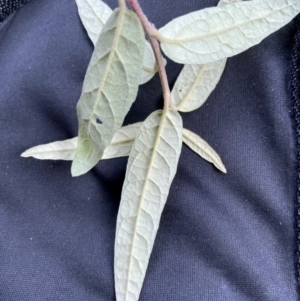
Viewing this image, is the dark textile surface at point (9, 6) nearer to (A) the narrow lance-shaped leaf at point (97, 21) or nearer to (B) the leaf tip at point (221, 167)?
(A) the narrow lance-shaped leaf at point (97, 21)

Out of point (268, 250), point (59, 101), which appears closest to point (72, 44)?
point (59, 101)

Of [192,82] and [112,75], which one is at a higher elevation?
[112,75]

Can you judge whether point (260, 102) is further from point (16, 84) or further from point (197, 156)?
point (16, 84)

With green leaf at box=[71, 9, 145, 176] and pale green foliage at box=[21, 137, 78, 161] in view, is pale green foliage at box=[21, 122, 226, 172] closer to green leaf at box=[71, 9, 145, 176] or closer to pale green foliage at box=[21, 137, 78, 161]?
Result: pale green foliage at box=[21, 137, 78, 161]

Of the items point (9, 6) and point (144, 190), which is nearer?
point (144, 190)

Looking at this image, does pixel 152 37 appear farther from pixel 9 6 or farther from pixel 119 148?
pixel 9 6

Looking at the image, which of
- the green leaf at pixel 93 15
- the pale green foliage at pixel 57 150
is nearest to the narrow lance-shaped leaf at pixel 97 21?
the green leaf at pixel 93 15

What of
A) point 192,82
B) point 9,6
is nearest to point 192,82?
point 192,82
